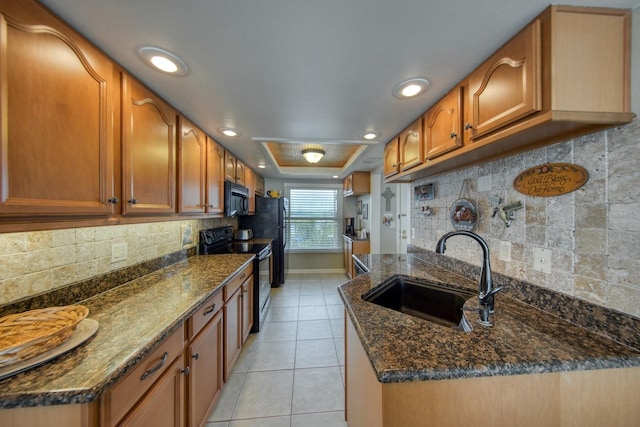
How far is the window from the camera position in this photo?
4.84 meters

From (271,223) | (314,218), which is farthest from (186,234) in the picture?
(314,218)

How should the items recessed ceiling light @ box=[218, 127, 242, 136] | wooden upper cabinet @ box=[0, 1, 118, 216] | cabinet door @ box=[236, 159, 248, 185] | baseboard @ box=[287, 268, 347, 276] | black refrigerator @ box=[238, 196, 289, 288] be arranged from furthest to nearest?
baseboard @ box=[287, 268, 347, 276] < black refrigerator @ box=[238, 196, 289, 288] < cabinet door @ box=[236, 159, 248, 185] < recessed ceiling light @ box=[218, 127, 242, 136] < wooden upper cabinet @ box=[0, 1, 118, 216]

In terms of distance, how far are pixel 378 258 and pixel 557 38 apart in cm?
184

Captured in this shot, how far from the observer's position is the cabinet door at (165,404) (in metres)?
0.83

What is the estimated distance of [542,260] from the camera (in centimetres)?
111

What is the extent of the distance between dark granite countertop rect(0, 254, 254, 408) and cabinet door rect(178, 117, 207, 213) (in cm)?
56

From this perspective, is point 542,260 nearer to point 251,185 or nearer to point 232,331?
point 232,331

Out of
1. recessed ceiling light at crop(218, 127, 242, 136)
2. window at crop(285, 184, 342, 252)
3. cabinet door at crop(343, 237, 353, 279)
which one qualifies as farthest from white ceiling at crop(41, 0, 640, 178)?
window at crop(285, 184, 342, 252)

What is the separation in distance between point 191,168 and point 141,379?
142 cm

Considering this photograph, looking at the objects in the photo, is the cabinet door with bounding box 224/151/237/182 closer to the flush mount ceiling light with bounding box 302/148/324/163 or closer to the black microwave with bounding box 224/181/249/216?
the black microwave with bounding box 224/181/249/216

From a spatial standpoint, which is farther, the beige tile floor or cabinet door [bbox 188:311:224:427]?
the beige tile floor

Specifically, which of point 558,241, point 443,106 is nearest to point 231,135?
point 443,106

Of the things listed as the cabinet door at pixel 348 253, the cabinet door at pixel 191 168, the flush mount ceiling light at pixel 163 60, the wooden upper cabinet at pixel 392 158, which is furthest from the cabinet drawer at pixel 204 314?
the cabinet door at pixel 348 253

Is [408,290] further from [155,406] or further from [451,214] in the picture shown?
[155,406]
